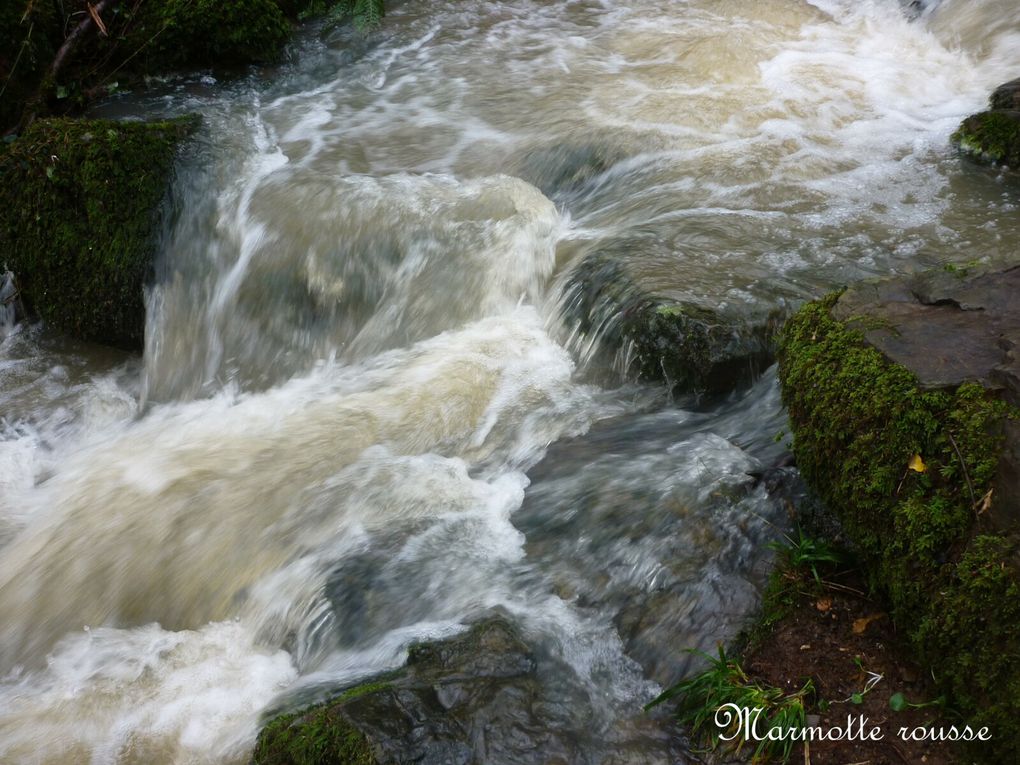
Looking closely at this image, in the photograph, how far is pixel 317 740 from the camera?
9.41 feet

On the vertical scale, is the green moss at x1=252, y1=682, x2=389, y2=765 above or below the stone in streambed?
below

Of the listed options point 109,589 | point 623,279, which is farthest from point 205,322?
point 623,279

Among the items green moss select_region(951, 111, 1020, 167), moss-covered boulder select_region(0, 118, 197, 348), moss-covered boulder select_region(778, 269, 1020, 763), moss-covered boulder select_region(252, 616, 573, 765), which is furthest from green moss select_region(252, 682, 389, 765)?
green moss select_region(951, 111, 1020, 167)

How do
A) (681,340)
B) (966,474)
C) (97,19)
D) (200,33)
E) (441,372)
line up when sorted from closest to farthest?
1. (966,474)
2. (681,340)
3. (441,372)
4. (97,19)
5. (200,33)

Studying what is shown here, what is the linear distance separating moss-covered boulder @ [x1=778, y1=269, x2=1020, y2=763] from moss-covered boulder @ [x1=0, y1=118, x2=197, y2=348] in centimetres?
465

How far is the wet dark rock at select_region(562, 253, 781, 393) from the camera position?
14.9ft

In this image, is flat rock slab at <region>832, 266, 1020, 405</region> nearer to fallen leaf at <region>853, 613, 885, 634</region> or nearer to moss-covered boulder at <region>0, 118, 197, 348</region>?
fallen leaf at <region>853, 613, 885, 634</region>

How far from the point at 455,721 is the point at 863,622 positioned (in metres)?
1.51

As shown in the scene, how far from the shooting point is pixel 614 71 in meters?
8.11

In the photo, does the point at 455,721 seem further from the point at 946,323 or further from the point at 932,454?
the point at 946,323

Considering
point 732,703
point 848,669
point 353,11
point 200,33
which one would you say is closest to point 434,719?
point 732,703

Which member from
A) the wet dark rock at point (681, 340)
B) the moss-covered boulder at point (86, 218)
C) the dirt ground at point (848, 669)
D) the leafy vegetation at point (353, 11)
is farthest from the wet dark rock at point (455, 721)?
the leafy vegetation at point (353, 11)

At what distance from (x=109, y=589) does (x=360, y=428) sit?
1535 mm

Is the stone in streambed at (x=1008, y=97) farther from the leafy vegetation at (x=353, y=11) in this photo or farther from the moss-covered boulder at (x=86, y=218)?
the moss-covered boulder at (x=86, y=218)
